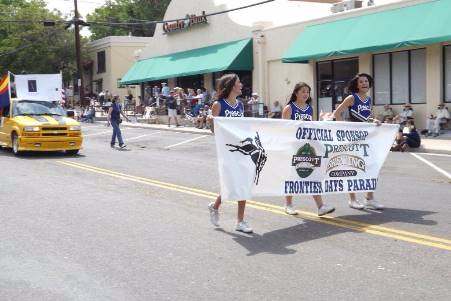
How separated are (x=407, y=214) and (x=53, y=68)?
4811 cm

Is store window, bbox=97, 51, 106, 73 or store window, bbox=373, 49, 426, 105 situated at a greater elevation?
store window, bbox=97, 51, 106, 73

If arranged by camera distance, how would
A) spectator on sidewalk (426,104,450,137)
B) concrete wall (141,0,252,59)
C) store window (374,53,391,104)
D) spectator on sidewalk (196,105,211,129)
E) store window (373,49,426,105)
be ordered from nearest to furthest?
1. spectator on sidewalk (426,104,450,137)
2. store window (373,49,426,105)
3. store window (374,53,391,104)
4. spectator on sidewalk (196,105,211,129)
5. concrete wall (141,0,252,59)

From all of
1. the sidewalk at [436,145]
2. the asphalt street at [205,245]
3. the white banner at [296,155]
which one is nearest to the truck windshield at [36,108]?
the asphalt street at [205,245]

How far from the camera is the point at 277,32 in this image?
96.5 feet

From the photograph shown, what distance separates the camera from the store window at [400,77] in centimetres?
2350

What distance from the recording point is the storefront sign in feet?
114

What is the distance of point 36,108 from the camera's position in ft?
61.4

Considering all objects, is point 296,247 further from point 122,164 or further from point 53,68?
point 53,68

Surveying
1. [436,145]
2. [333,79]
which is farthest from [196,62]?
[436,145]

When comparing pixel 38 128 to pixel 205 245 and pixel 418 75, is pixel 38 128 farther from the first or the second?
pixel 418 75

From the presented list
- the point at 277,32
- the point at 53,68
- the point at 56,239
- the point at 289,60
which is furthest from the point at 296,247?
the point at 53,68

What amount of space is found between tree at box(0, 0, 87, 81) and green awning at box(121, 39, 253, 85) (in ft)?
43.6

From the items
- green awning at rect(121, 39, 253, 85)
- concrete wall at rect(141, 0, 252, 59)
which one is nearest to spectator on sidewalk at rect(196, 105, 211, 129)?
green awning at rect(121, 39, 253, 85)

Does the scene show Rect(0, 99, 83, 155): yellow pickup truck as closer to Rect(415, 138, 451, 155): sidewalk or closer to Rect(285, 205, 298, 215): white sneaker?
Rect(415, 138, 451, 155): sidewalk
